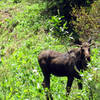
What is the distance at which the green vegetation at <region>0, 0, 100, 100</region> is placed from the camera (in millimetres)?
4747

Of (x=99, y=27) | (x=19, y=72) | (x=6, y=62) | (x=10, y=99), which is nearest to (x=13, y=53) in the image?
(x=6, y=62)

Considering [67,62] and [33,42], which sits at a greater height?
[67,62]

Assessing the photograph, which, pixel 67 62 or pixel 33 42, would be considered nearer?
pixel 67 62

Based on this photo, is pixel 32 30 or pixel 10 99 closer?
pixel 10 99

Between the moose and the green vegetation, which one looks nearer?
the green vegetation

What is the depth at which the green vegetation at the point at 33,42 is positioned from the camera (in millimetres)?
4747

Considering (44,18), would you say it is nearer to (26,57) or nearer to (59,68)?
(26,57)

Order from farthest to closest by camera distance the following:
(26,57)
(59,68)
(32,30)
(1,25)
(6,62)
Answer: (1,25) → (32,30) → (6,62) → (26,57) → (59,68)

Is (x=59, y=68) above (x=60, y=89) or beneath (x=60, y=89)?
above

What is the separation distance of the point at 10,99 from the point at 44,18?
6.57m

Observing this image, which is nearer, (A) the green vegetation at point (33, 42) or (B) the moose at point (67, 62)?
(A) the green vegetation at point (33, 42)

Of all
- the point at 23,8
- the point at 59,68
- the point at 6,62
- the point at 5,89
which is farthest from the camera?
the point at 23,8

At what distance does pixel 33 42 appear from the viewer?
403 inches

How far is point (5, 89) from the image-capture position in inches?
288
